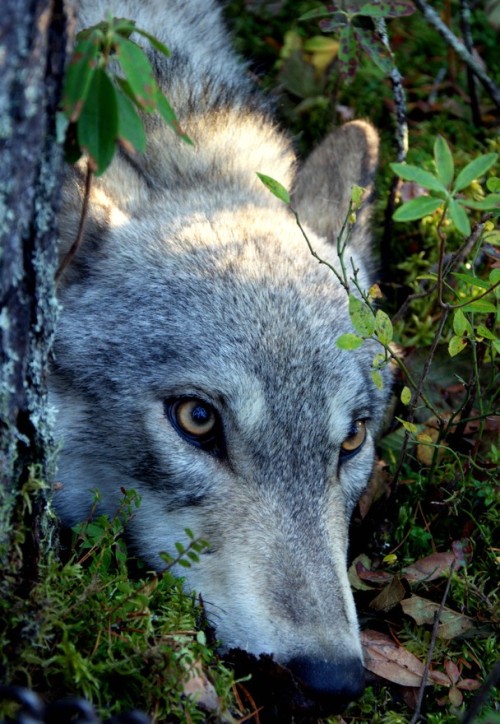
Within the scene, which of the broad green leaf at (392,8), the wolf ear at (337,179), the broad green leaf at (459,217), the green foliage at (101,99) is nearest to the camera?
the green foliage at (101,99)

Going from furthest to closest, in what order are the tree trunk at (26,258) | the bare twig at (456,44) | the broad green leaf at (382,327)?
the bare twig at (456,44)
the broad green leaf at (382,327)
the tree trunk at (26,258)

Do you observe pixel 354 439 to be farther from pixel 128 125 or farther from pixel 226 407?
pixel 128 125

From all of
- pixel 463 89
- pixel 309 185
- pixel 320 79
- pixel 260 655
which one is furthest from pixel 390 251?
pixel 260 655

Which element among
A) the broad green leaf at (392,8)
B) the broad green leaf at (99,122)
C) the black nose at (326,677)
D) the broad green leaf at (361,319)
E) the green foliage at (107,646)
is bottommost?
the green foliage at (107,646)

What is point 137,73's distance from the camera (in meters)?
2.28

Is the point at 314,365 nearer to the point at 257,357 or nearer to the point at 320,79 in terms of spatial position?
the point at 257,357

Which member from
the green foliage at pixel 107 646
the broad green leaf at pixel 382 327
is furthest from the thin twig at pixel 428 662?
the broad green leaf at pixel 382 327

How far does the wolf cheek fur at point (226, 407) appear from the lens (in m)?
2.99

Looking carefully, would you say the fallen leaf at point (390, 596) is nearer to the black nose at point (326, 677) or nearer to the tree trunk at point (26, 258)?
the black nose at point (326, 677)

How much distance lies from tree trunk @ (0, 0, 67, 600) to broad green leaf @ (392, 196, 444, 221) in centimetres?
110

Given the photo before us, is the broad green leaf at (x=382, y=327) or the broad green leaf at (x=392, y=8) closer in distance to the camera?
the broad green leaf at (x=382, y=327)

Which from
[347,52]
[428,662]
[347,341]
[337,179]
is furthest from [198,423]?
[347,52]

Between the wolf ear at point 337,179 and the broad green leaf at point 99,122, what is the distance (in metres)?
2.28

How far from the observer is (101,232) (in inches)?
146
